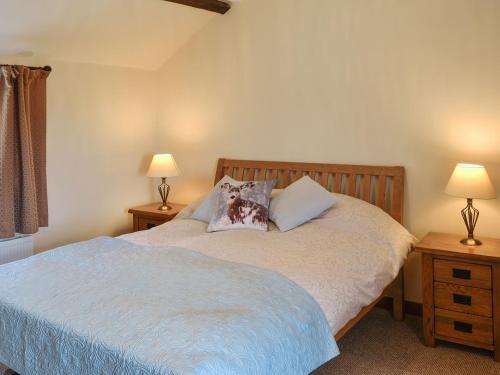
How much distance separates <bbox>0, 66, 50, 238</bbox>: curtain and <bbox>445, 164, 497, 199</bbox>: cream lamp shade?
2801 millimetres

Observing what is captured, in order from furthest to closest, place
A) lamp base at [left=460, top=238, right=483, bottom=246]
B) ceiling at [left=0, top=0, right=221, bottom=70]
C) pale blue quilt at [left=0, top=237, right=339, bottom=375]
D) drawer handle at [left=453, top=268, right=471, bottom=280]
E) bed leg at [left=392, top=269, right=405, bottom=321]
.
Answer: bed leg at [left=392, top=269, right=405, bottom=321] < ceiling at [left=0, top=0, right=221, bottom=70] < lamp base at [left=460, top=238, right=483, bottom=246] < drawer handle at [left=453, top=268, right=471, bottom=280] < pale blue quilt at [left=0, top=237, right=339, bottom=375]

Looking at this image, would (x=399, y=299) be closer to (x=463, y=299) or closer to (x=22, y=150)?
(x=463, y=299)

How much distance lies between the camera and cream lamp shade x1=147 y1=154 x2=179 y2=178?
13.2 feet

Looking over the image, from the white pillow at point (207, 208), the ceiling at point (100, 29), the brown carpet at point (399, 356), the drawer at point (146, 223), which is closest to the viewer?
the brown carpet at point (399, 356)

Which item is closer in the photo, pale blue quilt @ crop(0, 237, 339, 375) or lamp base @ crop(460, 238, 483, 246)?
pale blue quilt @ crop(0, 237, 339, 375)

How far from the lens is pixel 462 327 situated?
269 cm

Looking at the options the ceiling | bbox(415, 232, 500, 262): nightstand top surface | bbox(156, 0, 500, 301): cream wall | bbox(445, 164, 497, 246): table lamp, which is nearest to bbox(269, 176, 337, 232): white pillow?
bbox(156, 0, 500, 301): cream wall

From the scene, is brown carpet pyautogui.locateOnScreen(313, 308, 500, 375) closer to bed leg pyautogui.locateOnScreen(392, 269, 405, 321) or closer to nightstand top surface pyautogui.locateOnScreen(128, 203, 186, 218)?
bed leg pyautogui.locateOnScreen(392, 269, 405, 321)

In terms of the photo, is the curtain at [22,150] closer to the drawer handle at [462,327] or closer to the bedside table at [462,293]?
the bedside table at [462,293]

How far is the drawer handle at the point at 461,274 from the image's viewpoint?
264cm

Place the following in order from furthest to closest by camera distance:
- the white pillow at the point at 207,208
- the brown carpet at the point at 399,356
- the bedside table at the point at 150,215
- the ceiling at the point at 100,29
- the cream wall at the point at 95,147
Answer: the bedside table at the point at 150,215 < the cream wall at the point at 95,147 < the white pillow at the point at 207,208 < the ceiling at the point at 100,29 < the brown carpet at the point at 399,356

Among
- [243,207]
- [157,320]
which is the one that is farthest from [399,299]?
[157,320]

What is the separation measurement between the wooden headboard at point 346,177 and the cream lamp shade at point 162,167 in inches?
21.1

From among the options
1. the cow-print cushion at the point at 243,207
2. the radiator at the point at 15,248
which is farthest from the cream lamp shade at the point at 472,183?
the radiator at the point at 15,248
